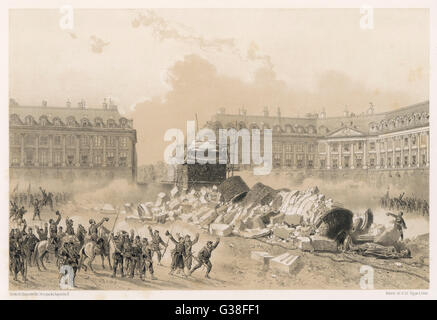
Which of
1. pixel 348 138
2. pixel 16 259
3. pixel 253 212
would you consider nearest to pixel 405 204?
pixel 348 138

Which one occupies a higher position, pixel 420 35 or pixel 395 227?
pixel 420 35

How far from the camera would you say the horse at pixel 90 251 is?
11469 mm

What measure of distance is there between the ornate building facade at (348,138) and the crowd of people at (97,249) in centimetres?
309

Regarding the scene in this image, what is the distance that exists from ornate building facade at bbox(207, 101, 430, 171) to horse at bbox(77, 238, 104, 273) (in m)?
4.11

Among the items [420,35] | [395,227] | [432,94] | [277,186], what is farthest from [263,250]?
[420,35]

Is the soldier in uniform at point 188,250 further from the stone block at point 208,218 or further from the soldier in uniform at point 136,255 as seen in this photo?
the soldier in uniform at point 136,255

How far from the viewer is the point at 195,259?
11.6 meters

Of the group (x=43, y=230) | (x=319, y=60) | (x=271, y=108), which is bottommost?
(x=43, y=230)

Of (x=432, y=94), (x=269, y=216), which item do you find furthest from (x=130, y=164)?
(x=432, y=94)

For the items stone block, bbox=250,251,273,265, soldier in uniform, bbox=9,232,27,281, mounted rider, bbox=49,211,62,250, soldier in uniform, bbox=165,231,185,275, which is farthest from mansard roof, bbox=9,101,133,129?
stone block, bbox=250,251,273,265

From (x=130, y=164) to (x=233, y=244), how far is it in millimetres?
3382

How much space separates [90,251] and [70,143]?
112 inches

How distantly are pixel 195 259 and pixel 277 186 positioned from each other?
282 cm

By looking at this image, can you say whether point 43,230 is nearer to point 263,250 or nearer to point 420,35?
point 263,250
